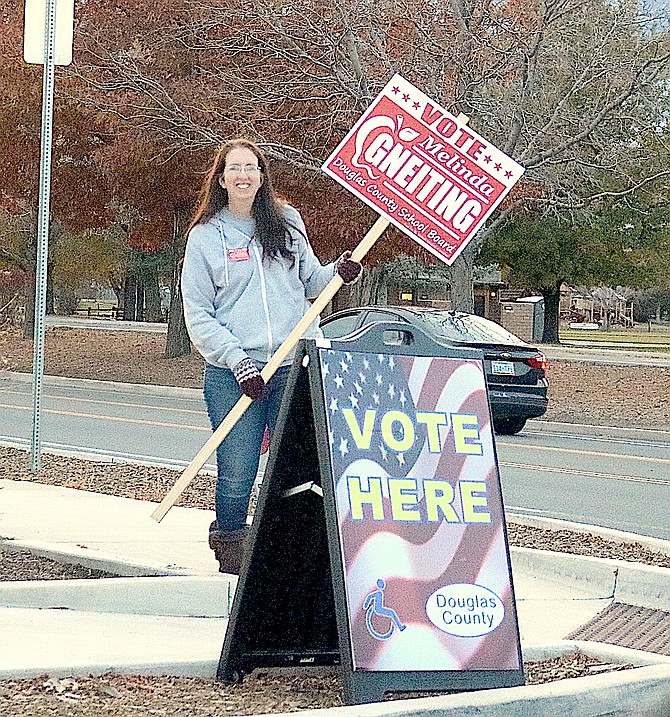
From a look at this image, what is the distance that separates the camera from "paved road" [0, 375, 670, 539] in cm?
1055

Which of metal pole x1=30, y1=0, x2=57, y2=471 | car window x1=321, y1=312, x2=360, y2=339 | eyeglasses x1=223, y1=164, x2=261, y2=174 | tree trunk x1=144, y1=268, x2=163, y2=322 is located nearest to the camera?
eyeglasses x1=223, y1=164, x2=261, y2=174

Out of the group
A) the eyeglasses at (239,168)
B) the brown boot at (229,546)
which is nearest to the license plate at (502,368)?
the brown boot at (229,546)

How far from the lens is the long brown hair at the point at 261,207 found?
628 centimetres

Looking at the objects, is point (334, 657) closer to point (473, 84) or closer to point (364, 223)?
point (473, 84)

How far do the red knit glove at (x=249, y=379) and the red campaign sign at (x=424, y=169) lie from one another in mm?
991

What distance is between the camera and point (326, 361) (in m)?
4.60

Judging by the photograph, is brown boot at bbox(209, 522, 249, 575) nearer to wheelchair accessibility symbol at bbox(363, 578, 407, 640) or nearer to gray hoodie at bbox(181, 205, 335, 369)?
gray hoodie at bbox(181, 205, 335, 369)

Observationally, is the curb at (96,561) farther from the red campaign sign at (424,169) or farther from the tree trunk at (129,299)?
the tree trunk at (129,299)

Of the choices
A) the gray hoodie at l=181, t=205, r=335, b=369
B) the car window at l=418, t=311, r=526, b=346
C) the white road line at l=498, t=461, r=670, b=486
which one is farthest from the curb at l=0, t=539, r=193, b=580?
the car window at l=418, t=311, r=526, b=346

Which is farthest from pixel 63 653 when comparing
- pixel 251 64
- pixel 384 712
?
pixel 251 64

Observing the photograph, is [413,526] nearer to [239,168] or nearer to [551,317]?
[239,168]

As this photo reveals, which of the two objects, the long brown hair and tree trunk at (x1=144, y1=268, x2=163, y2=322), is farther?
tree trunk at (x1=144, y1=268, x2=163, y2=322)

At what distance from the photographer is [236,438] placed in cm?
611

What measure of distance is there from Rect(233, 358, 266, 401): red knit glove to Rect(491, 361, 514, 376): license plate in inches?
406
